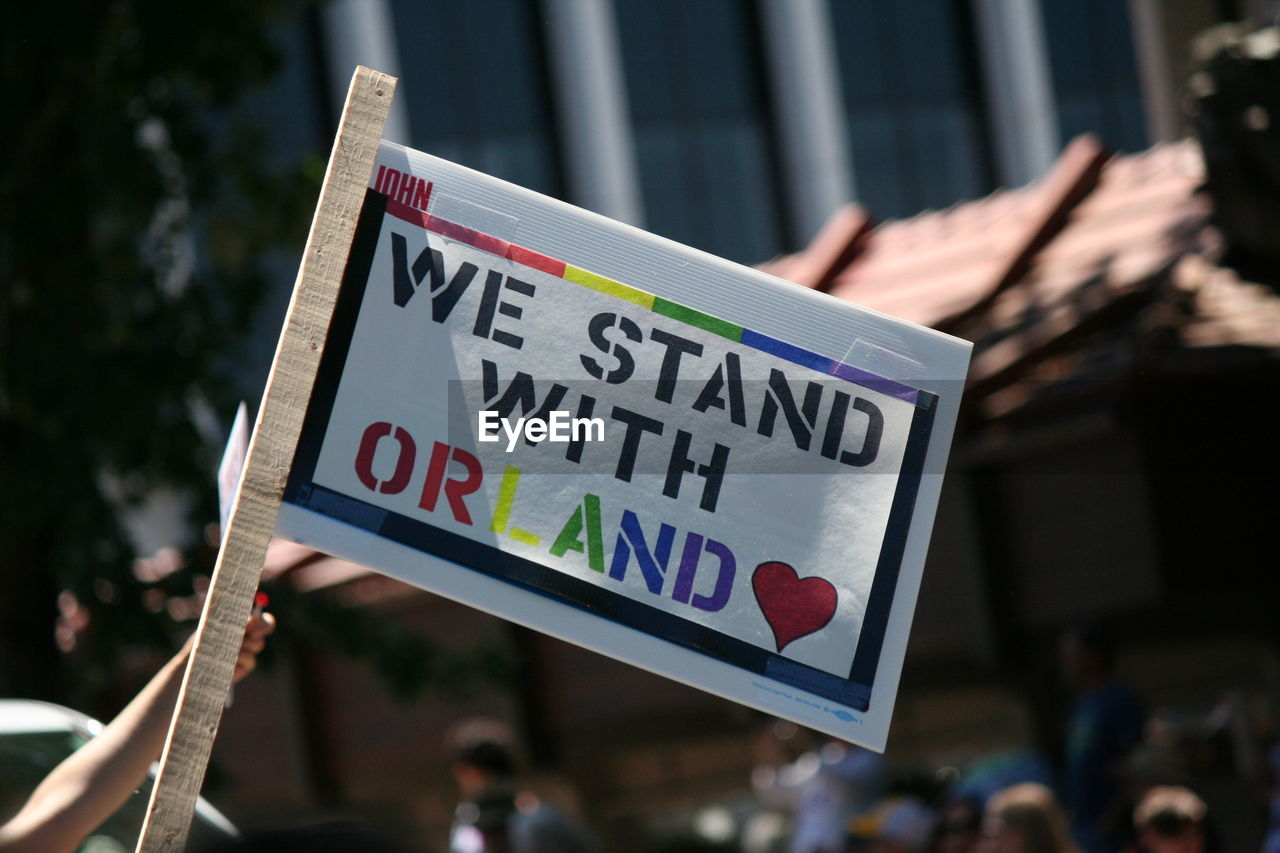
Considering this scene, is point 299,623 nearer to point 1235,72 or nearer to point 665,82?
point 1235,72

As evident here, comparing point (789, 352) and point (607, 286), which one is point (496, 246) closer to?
point (607, 286)

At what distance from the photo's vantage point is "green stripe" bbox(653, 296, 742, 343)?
93.4 inches

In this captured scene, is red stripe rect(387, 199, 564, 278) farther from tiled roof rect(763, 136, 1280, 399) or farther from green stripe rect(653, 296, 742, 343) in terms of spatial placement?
tiled roof rect(763, 136, 1280, 399)

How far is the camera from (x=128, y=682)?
27.0 ft

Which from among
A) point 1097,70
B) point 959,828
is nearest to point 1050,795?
point 959,828

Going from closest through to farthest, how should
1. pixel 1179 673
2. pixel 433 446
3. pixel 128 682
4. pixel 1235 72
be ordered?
pixel 433 446, pixel 1235 72, pixel 1179 673, pixel 128 682

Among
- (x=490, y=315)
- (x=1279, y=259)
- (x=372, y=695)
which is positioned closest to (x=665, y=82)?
(x=372, y=695)

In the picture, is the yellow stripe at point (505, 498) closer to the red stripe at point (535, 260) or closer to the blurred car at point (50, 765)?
the red stripe at point (535, 260)

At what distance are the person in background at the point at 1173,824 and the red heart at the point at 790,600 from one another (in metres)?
2.69

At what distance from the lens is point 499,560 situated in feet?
7.43

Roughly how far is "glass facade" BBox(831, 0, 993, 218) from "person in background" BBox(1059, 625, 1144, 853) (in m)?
15.7

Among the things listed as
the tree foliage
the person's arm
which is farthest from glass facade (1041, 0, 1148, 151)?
the person's arm

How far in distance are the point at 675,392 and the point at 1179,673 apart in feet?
18.3

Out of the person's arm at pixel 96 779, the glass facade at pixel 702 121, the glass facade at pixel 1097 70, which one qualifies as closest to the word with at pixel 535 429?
the person's arm at pixel 96 779
